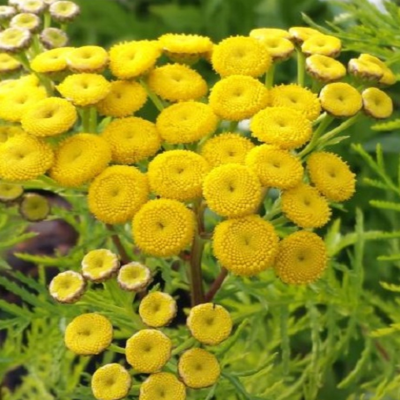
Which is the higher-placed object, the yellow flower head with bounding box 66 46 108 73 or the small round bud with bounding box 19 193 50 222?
the yellow flower head with bounding box 66 46 108 73

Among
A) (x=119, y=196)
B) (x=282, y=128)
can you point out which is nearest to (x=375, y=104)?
(x=282, y=128)

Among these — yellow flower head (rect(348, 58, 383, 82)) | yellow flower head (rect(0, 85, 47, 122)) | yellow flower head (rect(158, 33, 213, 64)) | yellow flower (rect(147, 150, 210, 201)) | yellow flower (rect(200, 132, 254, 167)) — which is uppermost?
yellow flower head (rect(348, 58, 383, 82))

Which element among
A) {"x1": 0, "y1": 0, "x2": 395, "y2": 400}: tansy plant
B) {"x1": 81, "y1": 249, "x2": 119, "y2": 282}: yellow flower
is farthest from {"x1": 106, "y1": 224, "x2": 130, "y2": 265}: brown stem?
{"x1": 81, "y1": 249, "x2": 119, "y2": 282}: yellow flower

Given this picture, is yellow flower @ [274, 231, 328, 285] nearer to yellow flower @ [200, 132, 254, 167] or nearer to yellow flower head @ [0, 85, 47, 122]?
yellow flower @ [200, 132, 254, 167]

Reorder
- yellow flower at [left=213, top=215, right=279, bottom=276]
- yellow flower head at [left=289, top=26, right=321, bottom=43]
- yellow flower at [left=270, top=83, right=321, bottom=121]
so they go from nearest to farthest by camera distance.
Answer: yellow flower at [left=213, top=215, right=279, bottom=276], yellow flower at [left=270, top=83, right=321, bottom=121], yellow flower head at [left=289, top=26, right=321, bottom=43]

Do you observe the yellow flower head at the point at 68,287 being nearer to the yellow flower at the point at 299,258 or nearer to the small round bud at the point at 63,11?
the yellow flower at the point at 299,258

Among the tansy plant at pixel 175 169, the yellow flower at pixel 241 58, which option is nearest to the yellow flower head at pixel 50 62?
the tansy plant at pixel 175 169

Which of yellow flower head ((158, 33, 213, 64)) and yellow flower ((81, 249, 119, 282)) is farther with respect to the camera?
yellow flower head ((158, 33, 213, 64))
